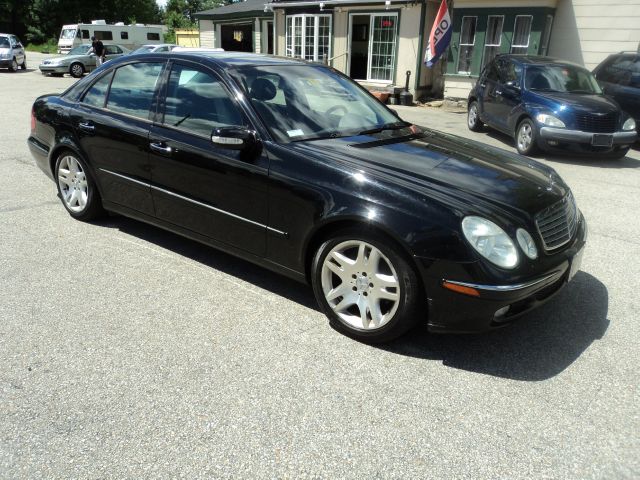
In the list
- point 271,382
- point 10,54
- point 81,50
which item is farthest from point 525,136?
point 10,54

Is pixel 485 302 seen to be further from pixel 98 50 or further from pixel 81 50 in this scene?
pixel 81 50

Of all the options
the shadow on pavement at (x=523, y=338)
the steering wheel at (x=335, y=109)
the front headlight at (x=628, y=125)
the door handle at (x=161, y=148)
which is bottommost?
the shadow on pavement at (x=523, y=338)

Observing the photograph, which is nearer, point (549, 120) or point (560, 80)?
A: point (549, 120)

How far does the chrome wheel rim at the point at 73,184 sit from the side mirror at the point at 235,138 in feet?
6.78

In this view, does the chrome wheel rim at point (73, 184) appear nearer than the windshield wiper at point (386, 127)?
No

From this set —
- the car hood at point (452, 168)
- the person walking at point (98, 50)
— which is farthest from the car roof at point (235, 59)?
the person walking at point (98, 50)

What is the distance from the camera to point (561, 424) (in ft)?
8.48

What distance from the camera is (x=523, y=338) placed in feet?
11.0

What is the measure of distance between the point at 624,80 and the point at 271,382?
34.7 ft

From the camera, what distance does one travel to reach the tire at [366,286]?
118 inches

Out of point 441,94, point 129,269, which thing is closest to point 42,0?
point 441,94

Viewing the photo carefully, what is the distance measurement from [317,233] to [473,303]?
1030 millimetres

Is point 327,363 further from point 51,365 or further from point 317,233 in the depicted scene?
point 51,365

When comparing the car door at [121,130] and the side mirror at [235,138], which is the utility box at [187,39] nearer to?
the car door at [121,130]
